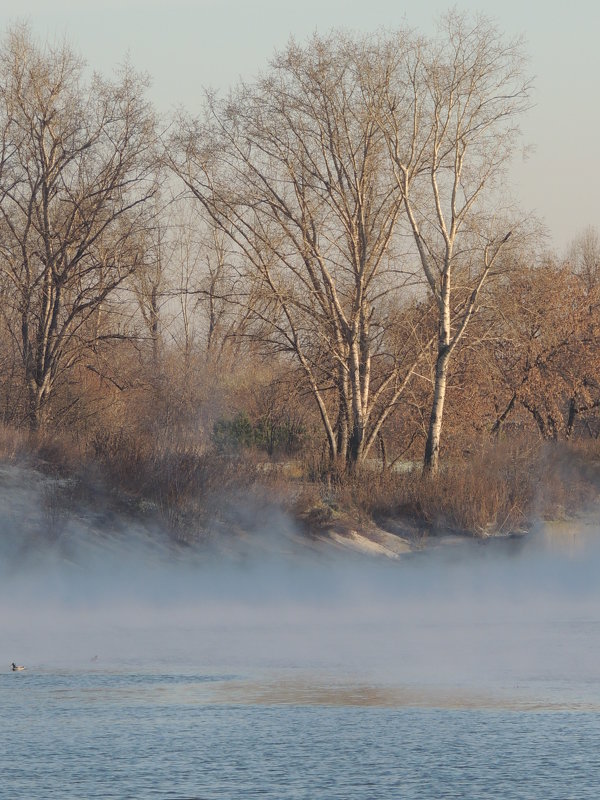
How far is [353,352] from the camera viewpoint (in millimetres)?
29922

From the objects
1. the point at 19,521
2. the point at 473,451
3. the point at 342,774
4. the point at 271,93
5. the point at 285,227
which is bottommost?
the point at 342,774

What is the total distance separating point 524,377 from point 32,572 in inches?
903

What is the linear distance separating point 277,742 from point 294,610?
27.2 ft

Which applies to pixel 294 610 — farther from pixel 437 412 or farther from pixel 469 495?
pixel 437 412

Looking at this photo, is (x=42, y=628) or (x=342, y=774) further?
(x=42, y=628)

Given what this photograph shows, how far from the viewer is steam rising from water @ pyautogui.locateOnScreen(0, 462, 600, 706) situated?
519 inches

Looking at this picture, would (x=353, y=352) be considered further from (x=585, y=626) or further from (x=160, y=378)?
(x=585, y=626)

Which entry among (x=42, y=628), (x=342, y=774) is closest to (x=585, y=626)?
(x=42, y=628)

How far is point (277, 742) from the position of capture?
9992 millimetres

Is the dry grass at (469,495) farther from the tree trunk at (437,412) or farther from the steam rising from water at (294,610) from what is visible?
the steam rising from water at (294,610)

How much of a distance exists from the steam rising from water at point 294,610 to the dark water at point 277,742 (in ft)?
1.54

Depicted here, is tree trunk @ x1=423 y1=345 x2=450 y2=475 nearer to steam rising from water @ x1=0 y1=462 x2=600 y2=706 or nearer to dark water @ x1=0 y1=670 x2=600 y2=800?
steam rising from water @ x1=0 y1=462 x2=600 y2=706

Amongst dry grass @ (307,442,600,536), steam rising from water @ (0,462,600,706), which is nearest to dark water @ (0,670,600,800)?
steam rising from water @ (0,462,600,706)

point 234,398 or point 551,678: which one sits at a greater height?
point 234,398
